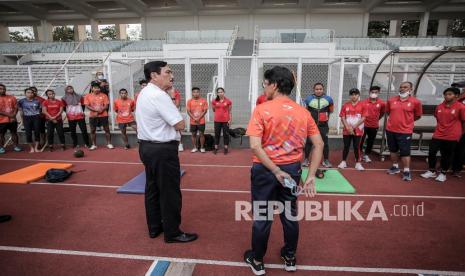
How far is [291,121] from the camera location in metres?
2.36

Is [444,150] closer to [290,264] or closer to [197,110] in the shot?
[290,264]

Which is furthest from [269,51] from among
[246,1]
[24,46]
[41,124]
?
[24,46]

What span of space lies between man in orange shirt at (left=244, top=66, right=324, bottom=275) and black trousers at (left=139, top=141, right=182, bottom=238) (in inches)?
39.4

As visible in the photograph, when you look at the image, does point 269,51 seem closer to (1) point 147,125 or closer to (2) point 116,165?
(2) point 116,165

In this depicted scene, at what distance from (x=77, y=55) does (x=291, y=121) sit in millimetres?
24214

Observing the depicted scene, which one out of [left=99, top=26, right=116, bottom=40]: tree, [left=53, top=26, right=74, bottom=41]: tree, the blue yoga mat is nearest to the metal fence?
the blue yoga mat

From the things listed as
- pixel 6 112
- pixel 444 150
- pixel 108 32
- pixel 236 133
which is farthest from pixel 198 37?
pixel 108 32

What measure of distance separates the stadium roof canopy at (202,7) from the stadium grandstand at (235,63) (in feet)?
0.29

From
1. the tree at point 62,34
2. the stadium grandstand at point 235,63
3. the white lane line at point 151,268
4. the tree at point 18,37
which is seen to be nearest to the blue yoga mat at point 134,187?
the stadium grandstand at point 235,63

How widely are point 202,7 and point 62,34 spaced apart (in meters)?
29.8

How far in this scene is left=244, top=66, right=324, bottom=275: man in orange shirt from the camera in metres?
2.35

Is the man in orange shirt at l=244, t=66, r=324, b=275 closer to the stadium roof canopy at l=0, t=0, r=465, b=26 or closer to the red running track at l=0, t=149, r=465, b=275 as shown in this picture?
the red running track at l=0, t=149, r=465, b=275

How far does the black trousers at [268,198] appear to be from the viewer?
2426 mm

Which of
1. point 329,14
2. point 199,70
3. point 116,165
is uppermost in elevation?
point 329,14
